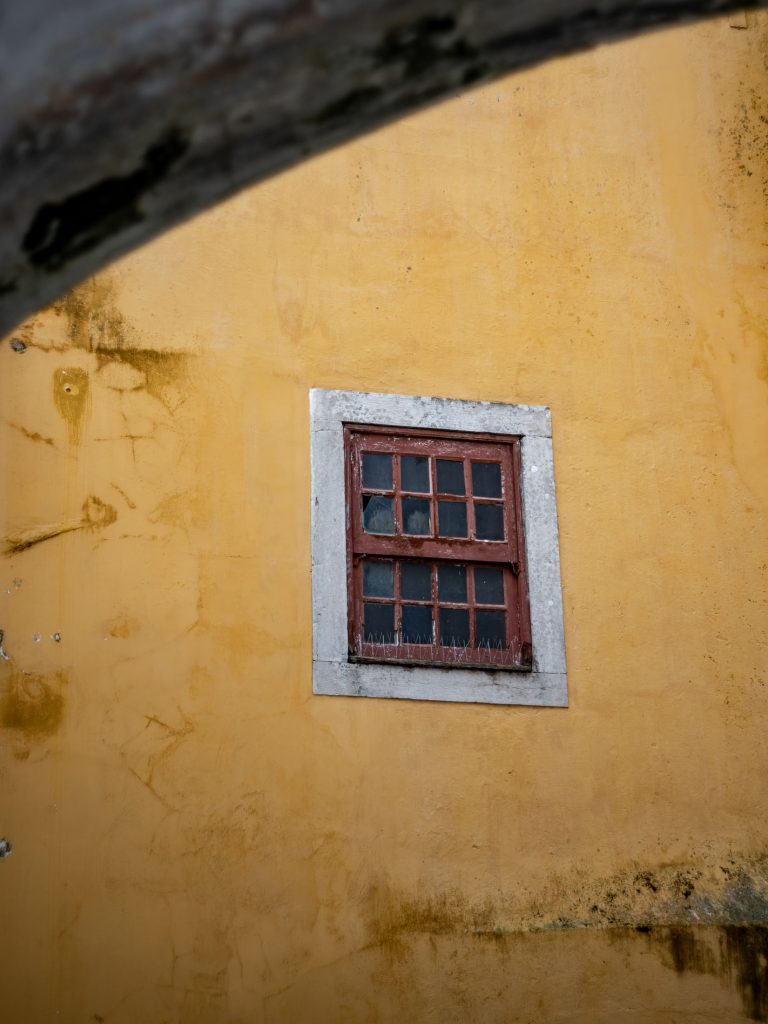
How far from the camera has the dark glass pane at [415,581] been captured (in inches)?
263

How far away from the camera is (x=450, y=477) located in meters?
6.88

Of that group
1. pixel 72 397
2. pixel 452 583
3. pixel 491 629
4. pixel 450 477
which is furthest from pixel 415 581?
pixel 72 397

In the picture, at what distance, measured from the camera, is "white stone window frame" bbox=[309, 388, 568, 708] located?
6.42 metres

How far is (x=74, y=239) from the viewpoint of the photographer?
2189 millimetres

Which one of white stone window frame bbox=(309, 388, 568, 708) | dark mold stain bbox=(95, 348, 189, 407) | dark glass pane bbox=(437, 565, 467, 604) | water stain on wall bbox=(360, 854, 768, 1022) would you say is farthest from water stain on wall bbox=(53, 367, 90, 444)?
water stain on wall bbox=(360, 854, 768, 1022)

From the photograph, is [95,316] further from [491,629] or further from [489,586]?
[491,629]

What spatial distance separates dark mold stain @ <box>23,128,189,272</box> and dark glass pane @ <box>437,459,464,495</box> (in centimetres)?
469

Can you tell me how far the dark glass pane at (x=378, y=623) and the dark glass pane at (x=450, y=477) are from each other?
621 mm

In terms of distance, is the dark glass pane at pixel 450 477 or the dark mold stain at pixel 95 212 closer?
the dark mold stain at pixel 95 212

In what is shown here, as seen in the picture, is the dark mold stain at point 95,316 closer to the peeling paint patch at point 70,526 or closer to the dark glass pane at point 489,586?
the peeling paint patch at point 70,526

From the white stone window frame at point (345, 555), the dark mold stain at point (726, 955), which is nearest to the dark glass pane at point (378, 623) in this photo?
the white stone window frame at point (345, 555)

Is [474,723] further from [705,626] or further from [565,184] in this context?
[565,184]

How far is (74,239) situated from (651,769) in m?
5.07

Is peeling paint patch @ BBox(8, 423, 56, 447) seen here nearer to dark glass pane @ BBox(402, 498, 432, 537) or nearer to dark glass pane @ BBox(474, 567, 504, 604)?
dark glass pane @ BBox(402, 498, 432, 537)
